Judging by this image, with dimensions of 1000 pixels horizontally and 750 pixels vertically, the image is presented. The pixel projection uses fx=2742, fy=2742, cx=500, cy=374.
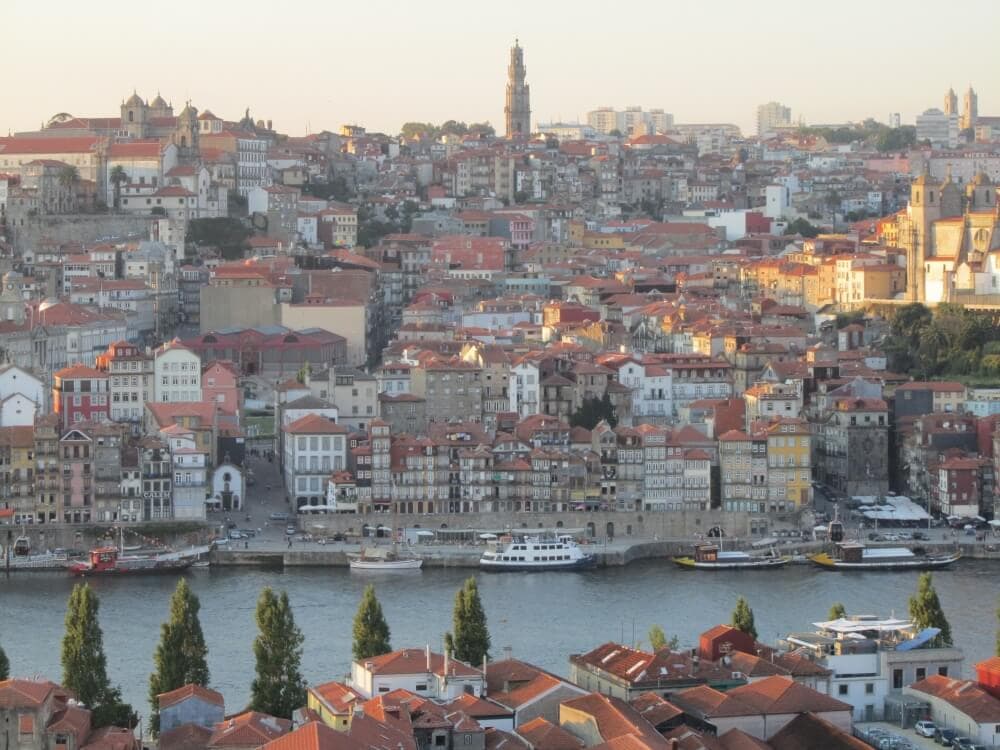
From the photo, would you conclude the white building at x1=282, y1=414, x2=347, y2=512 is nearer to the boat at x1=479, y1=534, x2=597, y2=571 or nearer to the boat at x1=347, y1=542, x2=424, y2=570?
the boat at x1=347, y1=542, x2=424, y2=570

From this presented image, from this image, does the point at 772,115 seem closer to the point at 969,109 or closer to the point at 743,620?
Result: the point at 969,109

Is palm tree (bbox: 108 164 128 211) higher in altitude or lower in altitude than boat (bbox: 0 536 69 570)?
higher

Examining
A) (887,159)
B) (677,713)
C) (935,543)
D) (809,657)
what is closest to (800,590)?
(935,543)

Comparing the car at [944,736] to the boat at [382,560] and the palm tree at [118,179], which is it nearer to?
the boat at [382,560]

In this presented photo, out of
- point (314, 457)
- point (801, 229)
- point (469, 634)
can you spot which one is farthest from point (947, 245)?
point (469, 634)

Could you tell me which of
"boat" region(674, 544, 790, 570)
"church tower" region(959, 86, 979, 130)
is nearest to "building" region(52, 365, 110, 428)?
"boat" region(674, 544, 790, 570)

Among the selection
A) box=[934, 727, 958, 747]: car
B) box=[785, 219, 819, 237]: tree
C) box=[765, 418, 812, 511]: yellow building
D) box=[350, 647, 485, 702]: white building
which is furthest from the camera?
box=[785, 219, 819, 237]: tree
